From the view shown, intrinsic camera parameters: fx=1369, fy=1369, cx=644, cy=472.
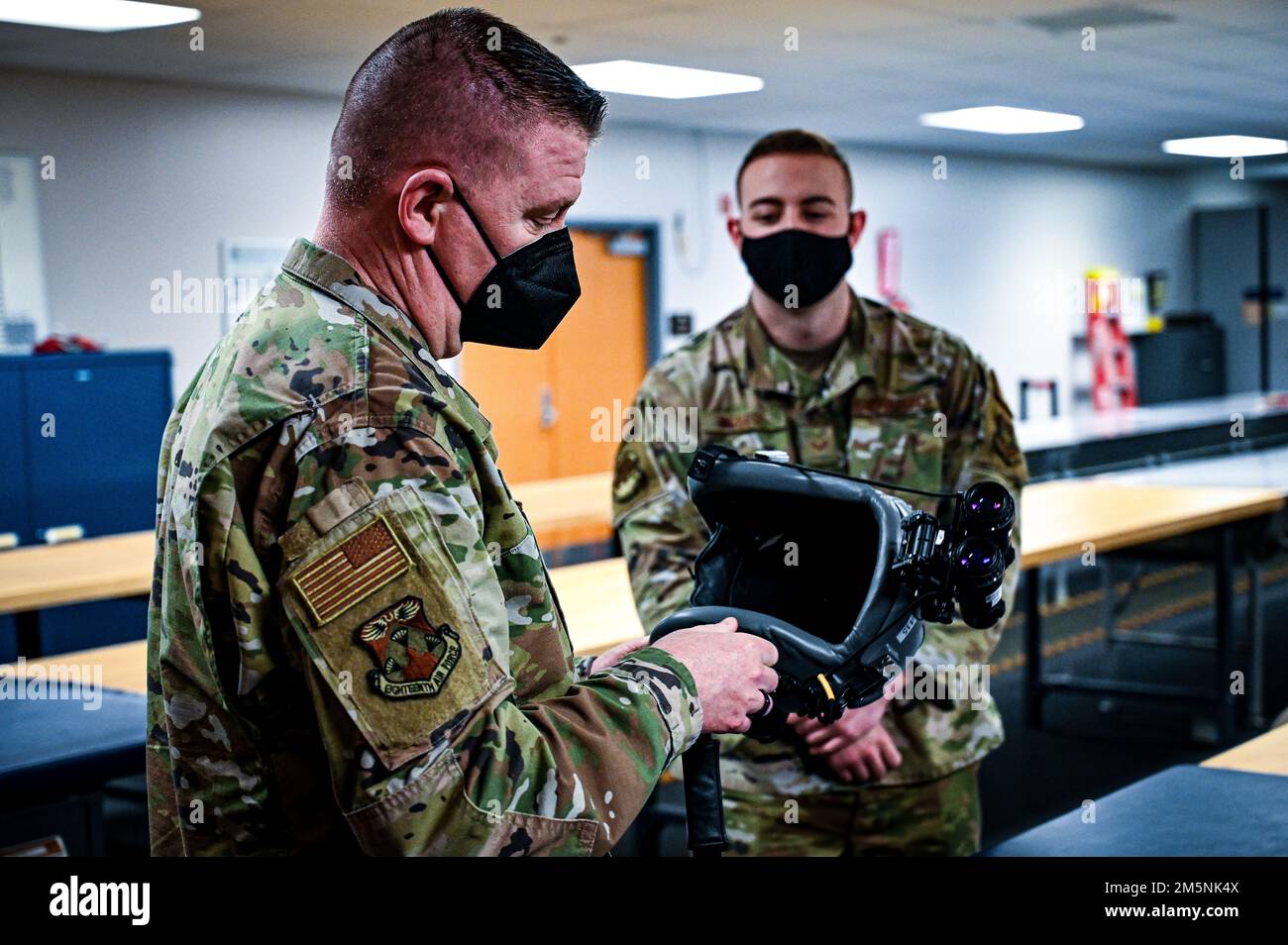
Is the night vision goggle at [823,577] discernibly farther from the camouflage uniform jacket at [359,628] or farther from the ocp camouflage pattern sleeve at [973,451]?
the ocp camouflage pattern sleeve at [973,451]

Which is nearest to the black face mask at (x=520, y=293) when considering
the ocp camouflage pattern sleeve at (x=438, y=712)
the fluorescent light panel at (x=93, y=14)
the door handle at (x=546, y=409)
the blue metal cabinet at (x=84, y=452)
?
the ocp camouflage pattern sleeve at (x=438, y=712)

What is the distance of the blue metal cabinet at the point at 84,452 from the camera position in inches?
214

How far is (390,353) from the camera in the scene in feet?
3.55

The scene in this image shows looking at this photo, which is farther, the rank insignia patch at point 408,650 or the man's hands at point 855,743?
the man's hands at point 855,743

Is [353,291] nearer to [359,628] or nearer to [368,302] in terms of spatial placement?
[368,302]

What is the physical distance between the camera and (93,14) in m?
4.98

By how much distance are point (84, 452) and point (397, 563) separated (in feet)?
17.0

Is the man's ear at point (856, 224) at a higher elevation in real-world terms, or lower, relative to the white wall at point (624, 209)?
lower

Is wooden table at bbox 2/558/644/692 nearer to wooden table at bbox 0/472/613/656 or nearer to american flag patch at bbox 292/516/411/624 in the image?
wooden table at bbox 0/472/613/656

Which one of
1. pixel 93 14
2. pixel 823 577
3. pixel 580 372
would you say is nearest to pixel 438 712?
pixel 823 577

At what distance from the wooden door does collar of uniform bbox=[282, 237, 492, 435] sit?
6.87 meters

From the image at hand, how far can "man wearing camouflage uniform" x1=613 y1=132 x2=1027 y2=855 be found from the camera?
6.98 ft
